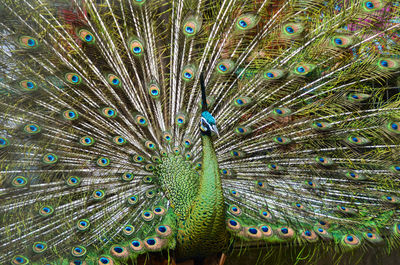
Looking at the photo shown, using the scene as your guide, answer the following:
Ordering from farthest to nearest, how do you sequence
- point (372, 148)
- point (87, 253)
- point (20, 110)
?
point (372, 148), point (20, 110), point (87, 253)

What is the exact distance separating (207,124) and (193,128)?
632 millimetres

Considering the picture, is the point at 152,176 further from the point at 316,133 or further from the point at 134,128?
the point at 316,133

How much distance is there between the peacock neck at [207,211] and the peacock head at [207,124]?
0.05 metres

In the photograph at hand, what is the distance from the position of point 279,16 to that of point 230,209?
1343mm

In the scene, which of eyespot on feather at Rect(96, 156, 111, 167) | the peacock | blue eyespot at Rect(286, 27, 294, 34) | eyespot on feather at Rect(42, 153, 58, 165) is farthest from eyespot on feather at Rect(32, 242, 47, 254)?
blue eyespot at Rect(286, 27, 294, 34)

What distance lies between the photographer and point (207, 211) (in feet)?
7.45

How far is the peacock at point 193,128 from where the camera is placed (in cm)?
228

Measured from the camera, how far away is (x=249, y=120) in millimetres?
2783

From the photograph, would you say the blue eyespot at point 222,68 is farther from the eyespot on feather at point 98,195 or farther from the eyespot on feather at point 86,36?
the eyespot on feather at point 98,195

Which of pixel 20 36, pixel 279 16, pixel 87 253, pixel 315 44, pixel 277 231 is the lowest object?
pixel 87 253

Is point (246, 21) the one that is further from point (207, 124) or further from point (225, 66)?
point (207, 124)

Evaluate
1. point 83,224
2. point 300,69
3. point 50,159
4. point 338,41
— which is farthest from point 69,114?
point 338,41

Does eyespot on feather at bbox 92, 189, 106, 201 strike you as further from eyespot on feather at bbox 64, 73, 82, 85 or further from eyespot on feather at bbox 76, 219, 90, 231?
eyespot on feather at bbox 64, 73, 82, 85

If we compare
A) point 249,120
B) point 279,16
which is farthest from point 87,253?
point 279,16
